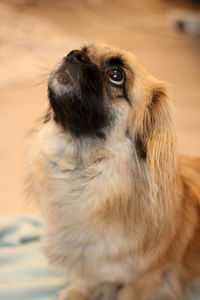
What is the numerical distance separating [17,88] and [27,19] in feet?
3.83

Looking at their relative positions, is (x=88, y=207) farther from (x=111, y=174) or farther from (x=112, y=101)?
(x=112, y=101)

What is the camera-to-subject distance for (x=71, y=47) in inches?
116

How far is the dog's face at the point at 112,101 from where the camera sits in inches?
41.7

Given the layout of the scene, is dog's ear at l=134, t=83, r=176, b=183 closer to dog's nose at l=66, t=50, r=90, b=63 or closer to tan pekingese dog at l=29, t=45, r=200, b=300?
tan pekingese dog at l=29, t=45, r=200, b=300

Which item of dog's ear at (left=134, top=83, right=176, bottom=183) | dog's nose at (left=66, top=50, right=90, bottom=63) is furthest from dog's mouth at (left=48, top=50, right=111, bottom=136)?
dog's ear at (left=134, top=83, right=176, bottom=183)

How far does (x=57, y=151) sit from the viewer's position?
3.77 feet

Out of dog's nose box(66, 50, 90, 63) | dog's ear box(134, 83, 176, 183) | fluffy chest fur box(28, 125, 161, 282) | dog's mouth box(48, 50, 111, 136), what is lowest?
fluffy chest fur box(28, 125, 161, 282)

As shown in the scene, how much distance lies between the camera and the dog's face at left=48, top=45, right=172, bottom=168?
1.06 meters

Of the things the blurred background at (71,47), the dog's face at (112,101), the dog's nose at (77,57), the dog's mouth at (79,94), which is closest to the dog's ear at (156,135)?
the dog's face at (112,101)

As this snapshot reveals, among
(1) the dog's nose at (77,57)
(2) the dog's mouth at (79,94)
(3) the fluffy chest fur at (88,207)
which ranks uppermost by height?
(1) the dog's nose at (77,57)

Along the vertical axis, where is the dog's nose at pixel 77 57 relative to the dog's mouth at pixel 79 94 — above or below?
above

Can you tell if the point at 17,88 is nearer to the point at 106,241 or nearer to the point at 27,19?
the point at 27,19

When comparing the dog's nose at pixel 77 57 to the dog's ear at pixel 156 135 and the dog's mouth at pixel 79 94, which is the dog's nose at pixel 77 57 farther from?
the dog's ear at pixel 156 135

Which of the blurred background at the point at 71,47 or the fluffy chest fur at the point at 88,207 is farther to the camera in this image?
the blurred background at the point at 71,47
